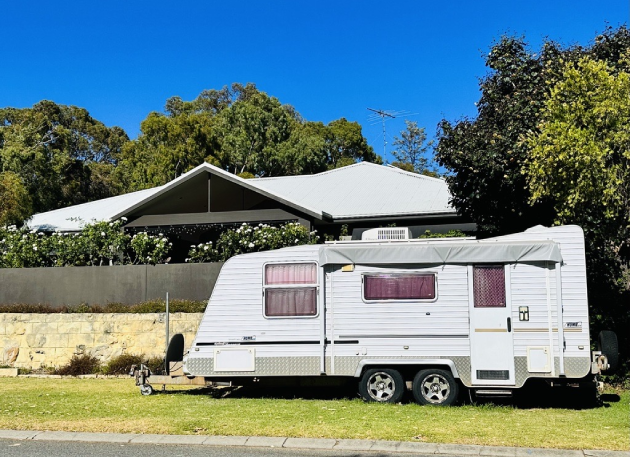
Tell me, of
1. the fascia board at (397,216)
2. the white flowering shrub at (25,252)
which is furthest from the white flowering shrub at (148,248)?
the fascia board at (397,216)

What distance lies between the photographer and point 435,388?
11.3 metres

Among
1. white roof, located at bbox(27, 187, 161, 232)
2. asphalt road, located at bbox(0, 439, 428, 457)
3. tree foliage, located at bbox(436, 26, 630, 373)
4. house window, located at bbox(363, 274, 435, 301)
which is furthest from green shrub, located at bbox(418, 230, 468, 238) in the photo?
asphalt road, located at bbox(0, 439, 428, 457)

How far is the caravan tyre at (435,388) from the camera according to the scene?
1115cm

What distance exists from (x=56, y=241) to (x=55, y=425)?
11150mm

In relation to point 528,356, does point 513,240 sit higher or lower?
higher

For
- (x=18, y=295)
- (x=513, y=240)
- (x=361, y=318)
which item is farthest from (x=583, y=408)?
(x=18, y=295)

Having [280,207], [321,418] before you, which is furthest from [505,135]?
[280,207]

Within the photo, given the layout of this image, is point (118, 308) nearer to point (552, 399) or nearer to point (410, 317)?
point (410, 317)

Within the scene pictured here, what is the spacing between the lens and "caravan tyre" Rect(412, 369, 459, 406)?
1115 centimetres

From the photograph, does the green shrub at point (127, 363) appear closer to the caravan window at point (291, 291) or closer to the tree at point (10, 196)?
the caravan window at point (291, 291)

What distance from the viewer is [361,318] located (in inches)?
453

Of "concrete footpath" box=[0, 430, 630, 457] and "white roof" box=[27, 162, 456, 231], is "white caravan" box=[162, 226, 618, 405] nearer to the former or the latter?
"concrete footpath" box=[0, 430, 630, 457]

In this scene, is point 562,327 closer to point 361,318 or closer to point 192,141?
point 361,318

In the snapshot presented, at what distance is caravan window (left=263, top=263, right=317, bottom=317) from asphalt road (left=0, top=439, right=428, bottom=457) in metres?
3.50
